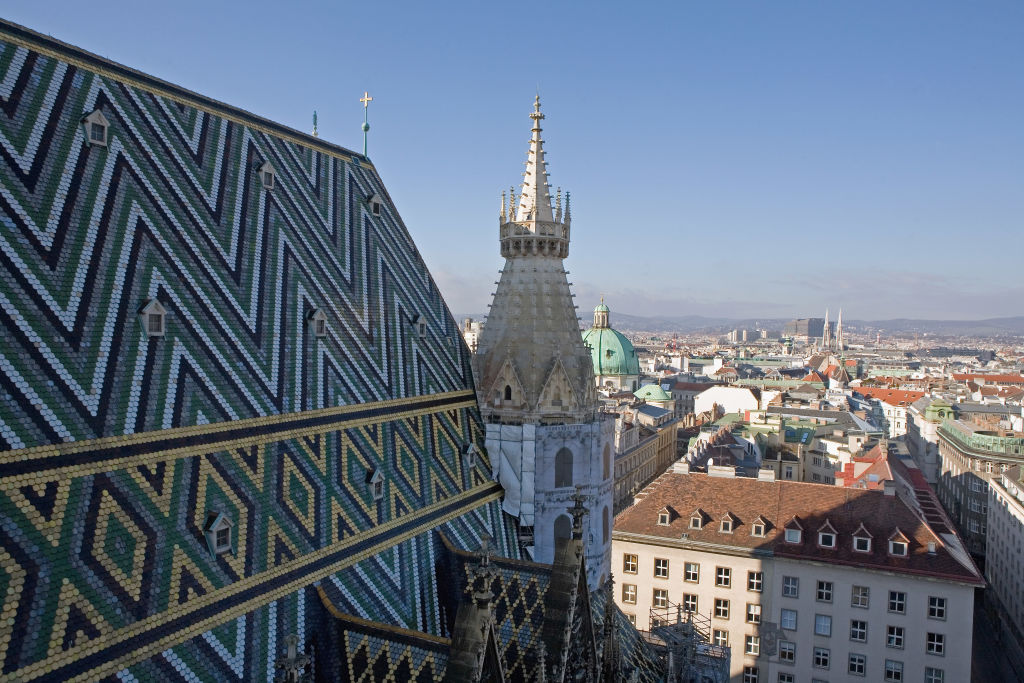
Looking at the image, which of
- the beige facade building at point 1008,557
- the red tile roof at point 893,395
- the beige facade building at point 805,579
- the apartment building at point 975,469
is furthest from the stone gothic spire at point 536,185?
the red tile roof at point 893,395

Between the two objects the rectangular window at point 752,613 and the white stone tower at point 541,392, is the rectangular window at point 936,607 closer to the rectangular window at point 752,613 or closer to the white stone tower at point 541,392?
the rectangular window at point 752,613

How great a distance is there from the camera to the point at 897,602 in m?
34.9

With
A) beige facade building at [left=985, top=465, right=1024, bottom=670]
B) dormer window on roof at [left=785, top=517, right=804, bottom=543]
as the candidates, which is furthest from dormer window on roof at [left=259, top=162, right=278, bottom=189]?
beige facade building at [left=985, top=465, right=1024, bottom=670]

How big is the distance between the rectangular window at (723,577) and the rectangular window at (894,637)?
22.7ft

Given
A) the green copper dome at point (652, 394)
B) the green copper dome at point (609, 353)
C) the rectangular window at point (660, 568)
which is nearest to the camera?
the rectangular window at point (660, 568)

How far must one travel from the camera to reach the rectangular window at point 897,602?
34750mm

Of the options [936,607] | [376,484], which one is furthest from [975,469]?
[376,484]

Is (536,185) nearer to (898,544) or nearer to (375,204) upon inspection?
(375,204)

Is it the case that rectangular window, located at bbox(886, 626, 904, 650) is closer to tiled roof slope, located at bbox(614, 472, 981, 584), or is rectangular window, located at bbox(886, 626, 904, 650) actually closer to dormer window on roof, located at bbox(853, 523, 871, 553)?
tiled roof slope, located at bbox(614, 472, 981, 584)

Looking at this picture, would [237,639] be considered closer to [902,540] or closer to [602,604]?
[602,604]

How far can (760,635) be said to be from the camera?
37.0 meters

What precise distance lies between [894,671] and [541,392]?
23.1 m

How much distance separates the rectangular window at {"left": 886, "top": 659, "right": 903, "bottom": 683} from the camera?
3472 centimetres

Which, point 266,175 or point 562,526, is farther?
point 562,526
